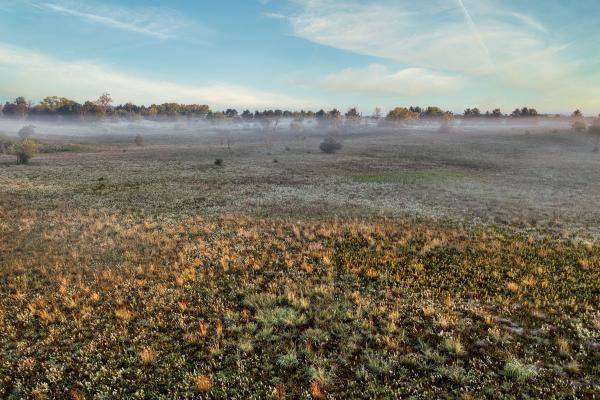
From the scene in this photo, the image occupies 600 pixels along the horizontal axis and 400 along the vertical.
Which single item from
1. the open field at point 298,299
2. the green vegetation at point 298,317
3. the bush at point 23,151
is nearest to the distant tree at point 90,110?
the bush at point 23,151

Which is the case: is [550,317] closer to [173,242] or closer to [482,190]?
[173,242]

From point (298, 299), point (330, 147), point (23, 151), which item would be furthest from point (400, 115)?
point (298, 299)

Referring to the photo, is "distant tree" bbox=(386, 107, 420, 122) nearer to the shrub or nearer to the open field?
the open field

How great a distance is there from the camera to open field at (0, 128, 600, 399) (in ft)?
29.6

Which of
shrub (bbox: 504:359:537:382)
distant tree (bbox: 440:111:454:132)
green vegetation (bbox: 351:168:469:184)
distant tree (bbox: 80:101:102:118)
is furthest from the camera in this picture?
distant tree (bbox: 80:101:102:118)

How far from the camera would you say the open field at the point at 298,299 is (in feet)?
29.6

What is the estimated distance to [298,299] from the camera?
1336 centimetres

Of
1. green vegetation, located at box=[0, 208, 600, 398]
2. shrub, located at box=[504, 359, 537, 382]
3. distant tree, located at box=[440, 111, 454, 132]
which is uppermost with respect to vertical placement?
distant tree, located at box=[440, 111, 454, 132]

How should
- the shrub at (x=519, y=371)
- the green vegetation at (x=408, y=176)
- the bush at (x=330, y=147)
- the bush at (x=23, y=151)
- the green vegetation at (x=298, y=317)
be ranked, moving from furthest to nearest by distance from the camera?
the bush at (x=330, y=147) < the bush at (x=23, y=151) < the green vegetation at (x=408, y=176) < the green vegetation at (x=298, y=317) < the shrub at (x=519, y=371)

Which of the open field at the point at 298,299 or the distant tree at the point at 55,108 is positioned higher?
the distant tree at the point at 55,108

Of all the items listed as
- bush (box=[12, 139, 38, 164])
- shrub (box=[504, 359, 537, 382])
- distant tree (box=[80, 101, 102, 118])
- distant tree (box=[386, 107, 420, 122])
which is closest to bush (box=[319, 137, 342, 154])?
bush (box=[12, 139, 38, 164])

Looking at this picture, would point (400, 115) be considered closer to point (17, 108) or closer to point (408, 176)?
point (408, 176)

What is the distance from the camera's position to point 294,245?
2062 cm

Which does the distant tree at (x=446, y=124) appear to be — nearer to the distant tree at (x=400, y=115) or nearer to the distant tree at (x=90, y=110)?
the distant tree at (x=400, y=115)
